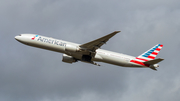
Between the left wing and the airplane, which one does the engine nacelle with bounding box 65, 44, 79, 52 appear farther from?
the left wing

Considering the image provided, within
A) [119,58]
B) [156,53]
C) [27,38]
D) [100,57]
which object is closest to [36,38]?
[27,38]

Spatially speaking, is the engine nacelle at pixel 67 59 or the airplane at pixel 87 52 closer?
the airplane at pixel 87 52

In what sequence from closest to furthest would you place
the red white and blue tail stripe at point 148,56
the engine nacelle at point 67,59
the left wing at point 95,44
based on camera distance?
1. the left wing at point 95,44
2. the red white and blue tail stripe at point 148,56
3. the engine nacelle at point 67,59

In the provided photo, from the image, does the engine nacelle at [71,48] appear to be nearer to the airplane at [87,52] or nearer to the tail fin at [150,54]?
the airplane at [87,52]

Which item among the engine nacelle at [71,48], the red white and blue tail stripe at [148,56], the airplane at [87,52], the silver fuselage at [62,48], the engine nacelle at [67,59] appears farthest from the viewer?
the engine nacelle at [67,59]

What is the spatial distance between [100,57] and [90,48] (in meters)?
2.85

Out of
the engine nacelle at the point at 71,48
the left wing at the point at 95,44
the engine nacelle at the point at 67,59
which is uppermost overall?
the left wing at the point at 95,44

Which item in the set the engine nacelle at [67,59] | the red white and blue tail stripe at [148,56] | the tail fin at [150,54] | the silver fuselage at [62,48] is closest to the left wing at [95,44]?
the silver fuselage at [62,48]

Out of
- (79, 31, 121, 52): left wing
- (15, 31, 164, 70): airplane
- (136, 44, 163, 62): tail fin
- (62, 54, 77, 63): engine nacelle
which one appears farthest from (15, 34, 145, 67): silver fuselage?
(136, 44, 163, 62): tail fin

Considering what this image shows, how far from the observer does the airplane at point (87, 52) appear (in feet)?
165

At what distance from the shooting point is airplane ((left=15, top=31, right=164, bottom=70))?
5028 cm

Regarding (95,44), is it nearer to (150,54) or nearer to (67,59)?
(67,59)

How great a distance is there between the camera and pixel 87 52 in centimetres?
5162

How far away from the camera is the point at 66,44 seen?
50.4m
